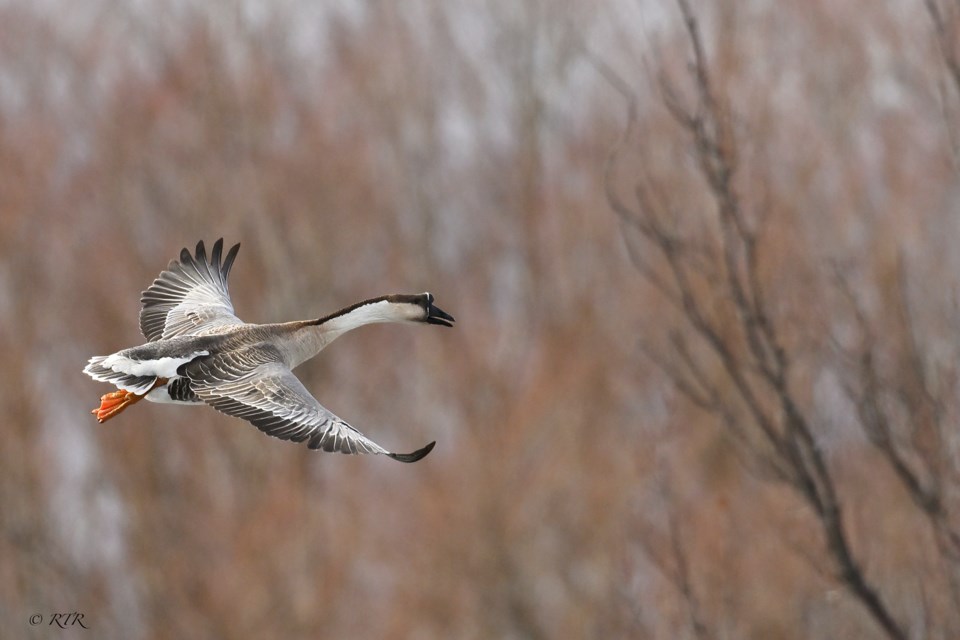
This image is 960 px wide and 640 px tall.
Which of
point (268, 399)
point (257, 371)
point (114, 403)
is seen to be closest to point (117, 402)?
point (114, 403)

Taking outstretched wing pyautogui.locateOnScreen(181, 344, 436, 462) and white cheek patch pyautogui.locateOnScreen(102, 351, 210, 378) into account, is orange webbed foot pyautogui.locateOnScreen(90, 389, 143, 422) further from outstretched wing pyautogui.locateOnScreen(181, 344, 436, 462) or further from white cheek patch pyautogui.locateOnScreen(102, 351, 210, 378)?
outstretched wing pyautogui.locateOnScreen(181, 344, 436, 462)

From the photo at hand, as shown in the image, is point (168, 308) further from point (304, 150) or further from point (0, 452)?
point (304, 150)

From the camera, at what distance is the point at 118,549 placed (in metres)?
24.1

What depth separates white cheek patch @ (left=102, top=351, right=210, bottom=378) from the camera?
5.28 m

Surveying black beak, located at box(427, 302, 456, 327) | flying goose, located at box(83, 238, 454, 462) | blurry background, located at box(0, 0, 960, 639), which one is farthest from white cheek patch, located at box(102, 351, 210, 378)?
blurry background, located at box(0, 0, 960, 639)

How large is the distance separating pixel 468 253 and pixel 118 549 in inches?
395

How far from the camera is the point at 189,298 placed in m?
6.90

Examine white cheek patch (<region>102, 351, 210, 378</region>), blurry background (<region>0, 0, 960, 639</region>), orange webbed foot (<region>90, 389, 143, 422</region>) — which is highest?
white cheek patch (<region>102, 351, 210, 378</region>)

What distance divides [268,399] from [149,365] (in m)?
0.49

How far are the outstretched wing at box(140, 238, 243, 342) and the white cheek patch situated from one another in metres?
0.89

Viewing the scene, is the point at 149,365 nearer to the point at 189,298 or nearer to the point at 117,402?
the point at 117,402

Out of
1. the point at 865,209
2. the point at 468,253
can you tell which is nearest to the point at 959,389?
the point at 865,209

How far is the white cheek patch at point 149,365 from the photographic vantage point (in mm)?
5277

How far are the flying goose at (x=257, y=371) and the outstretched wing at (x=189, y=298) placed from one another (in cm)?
63
